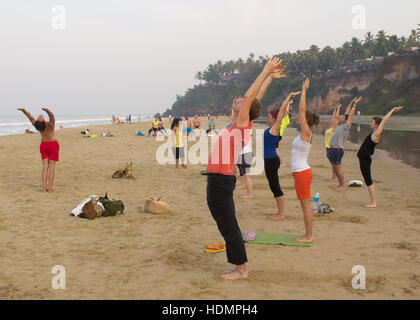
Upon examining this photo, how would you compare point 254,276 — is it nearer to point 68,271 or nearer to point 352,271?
point 352,271

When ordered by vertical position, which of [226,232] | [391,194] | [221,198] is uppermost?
[221,198]

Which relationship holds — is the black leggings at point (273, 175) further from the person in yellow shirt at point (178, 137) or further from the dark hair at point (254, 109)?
the person in yellow shirt at point (178, 137)

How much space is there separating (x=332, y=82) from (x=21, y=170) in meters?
91.4

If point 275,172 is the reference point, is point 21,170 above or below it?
below

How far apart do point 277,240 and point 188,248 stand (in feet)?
4.55

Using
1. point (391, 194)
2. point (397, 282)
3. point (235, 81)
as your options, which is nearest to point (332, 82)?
point (235, 81)

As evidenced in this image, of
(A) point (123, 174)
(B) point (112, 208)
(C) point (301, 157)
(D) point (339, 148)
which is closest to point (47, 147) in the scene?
(A) point (123, 174)

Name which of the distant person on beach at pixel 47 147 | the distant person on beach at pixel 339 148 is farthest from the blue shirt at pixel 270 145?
the distant person on beach at pixel 47 147

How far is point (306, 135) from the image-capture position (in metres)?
5.55

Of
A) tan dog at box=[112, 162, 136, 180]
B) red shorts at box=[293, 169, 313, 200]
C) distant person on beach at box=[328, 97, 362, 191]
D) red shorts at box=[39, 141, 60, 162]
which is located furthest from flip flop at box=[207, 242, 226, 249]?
tan dog at box=[112, 162, 136, 180]

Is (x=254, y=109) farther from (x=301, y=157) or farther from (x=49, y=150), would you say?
(x=49, y=150)

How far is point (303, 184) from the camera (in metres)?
5.44

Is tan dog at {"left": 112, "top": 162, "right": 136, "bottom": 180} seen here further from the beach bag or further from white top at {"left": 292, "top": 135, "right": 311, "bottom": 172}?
white top at {"left": 292, "top": 135, "right": 311, "bottom": 172}

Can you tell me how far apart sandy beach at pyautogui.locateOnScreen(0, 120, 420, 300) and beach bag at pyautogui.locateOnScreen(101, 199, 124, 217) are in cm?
21
